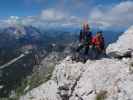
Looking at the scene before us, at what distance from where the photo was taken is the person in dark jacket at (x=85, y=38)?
43156mm

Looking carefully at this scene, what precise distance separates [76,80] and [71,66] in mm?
3986

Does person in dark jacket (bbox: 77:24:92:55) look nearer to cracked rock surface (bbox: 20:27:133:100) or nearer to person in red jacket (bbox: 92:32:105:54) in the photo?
person in red jacket (bbox: 92:32:105:54)

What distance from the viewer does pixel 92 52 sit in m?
A: 43.9

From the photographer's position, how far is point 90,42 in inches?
1734

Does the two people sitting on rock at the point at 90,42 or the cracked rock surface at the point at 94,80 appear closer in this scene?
the cracked rock surface at the point at 94,80

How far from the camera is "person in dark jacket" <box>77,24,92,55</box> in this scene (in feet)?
142

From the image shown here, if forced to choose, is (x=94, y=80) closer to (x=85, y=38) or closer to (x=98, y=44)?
(x=98, y=44)

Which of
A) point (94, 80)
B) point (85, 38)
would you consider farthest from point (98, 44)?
point (94, 80)

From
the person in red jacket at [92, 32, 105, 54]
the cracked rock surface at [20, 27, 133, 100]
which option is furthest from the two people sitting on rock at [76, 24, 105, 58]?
the cracked rock surface at [20, 27, 133, 100]

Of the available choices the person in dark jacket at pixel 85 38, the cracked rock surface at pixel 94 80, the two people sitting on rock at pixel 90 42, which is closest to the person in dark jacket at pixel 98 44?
the two people sitting on rock at pixel 90 42

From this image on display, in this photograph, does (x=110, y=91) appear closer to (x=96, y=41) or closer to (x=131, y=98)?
(x=131, y=98)

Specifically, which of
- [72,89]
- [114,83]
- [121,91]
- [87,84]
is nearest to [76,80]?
[72,89]

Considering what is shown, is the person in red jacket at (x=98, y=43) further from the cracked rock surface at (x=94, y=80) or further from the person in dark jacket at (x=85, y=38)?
the cracked rock surface at (x=94, y=80)

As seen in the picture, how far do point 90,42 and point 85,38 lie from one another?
1.14 meters
